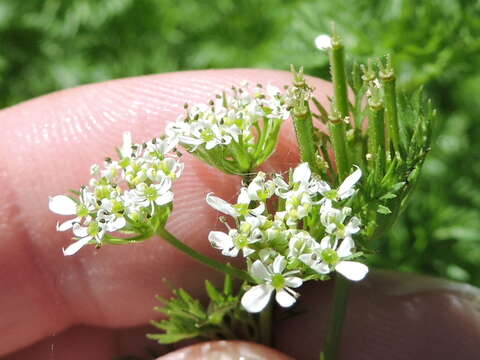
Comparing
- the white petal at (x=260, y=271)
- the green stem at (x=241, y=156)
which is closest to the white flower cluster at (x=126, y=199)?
the green stem at (x=241, y=156)

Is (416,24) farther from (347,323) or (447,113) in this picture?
(347,323)

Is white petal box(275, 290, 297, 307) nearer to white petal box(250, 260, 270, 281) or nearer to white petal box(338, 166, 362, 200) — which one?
white petal box(250, 260, 270, 281)

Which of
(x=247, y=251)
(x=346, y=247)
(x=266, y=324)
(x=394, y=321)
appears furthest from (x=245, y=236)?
(x=394, y=321)

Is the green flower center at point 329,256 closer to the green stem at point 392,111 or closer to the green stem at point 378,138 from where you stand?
the green stem at point 378,138

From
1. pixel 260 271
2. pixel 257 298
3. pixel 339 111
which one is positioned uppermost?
pixel 339 111

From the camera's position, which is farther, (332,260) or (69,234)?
(69,234)

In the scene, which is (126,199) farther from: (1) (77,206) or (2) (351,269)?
(2) (351,269)
